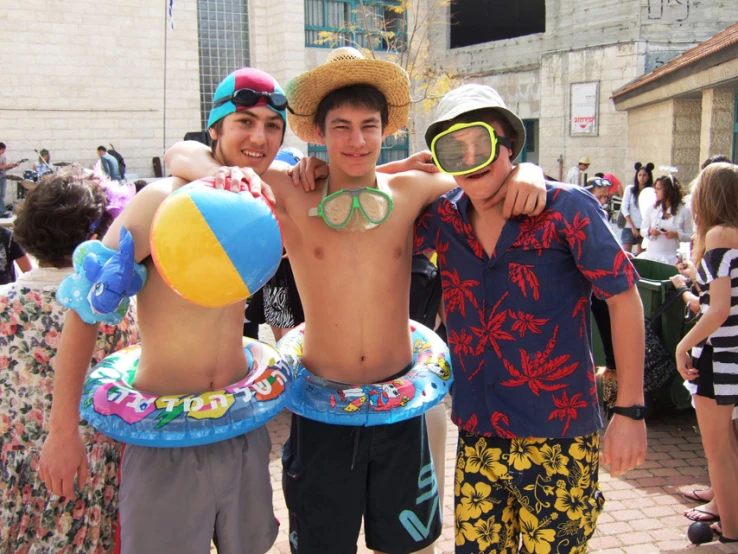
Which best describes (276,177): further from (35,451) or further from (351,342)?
(35,451)

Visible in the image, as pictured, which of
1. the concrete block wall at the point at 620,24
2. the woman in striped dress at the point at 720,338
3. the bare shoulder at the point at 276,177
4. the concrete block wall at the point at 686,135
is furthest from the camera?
the concrete block wall at the point at 620,24

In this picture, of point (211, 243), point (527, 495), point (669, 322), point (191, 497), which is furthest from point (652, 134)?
point (211, 243)

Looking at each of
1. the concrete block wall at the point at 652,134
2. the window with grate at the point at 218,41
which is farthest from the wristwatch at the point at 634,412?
the window with grate at the point at 218,41

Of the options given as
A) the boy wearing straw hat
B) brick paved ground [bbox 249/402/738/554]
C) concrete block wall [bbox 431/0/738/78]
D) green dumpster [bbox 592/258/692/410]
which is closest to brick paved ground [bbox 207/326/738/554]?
brick paved ground [bbox 249/402/738/554]

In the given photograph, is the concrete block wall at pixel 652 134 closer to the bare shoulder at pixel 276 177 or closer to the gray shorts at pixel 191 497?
the bare shoulder at pixel 276 177

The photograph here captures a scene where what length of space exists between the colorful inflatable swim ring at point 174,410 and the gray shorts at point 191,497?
17 centimetres

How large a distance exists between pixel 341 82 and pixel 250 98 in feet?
1.61

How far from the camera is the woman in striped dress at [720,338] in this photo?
3455mm

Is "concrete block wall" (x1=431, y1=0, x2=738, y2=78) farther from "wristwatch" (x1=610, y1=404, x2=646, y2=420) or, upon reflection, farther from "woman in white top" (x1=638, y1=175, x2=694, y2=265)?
"wristwatch" (x1=610, y1=404, x2=646, y2=420)

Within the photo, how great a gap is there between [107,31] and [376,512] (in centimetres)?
1935

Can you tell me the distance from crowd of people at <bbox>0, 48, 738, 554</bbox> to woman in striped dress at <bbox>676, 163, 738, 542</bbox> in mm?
1314

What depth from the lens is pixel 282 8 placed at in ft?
67.5

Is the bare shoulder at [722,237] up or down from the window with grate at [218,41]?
down

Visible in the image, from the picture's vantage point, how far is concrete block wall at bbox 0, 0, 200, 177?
57.7ft
